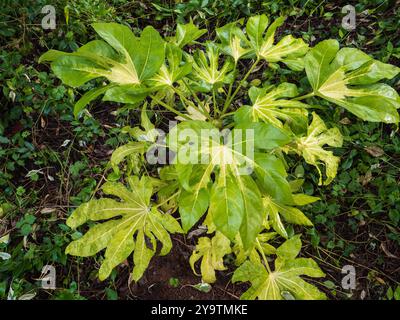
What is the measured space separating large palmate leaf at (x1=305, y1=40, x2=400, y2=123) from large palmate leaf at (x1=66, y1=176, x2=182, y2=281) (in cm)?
66

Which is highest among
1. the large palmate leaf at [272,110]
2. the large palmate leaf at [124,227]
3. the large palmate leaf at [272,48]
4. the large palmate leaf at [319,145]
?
the large palmate leaf at [272,48]

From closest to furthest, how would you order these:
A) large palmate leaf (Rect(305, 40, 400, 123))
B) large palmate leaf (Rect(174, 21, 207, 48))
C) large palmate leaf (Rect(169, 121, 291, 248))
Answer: large palmate leaf (Rect(169, 121, 291, 248))
large palmate leaf (Rect(305, 40, 400, 123))
large palmate leaf (Rect(174, 21, 207, 48))

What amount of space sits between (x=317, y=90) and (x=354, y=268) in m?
0.91

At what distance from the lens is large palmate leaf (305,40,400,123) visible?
1.08m

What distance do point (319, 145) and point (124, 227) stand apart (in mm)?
785

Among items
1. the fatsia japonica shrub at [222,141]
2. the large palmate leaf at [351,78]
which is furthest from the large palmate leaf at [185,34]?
the large palmate leaf at [351,78]

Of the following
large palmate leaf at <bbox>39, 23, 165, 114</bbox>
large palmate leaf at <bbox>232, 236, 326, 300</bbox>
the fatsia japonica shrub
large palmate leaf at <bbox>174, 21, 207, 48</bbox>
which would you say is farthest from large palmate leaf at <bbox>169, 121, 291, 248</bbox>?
large palmate leaf at <bbox>174, 21, 207, 48</bbox>

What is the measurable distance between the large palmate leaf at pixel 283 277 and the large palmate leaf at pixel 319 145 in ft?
0.99

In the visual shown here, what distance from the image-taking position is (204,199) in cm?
93

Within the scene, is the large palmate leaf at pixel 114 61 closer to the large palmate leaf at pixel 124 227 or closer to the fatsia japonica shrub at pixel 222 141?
the fatsia japonica shrub at pixel 222 141

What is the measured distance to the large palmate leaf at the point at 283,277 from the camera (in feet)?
3.79

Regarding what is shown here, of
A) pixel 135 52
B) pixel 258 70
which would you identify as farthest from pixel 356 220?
pixel 135 52

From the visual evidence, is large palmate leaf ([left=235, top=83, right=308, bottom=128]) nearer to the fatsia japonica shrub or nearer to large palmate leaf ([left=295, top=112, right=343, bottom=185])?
the fatsia japonica shrub

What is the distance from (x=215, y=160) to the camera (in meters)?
0.94
